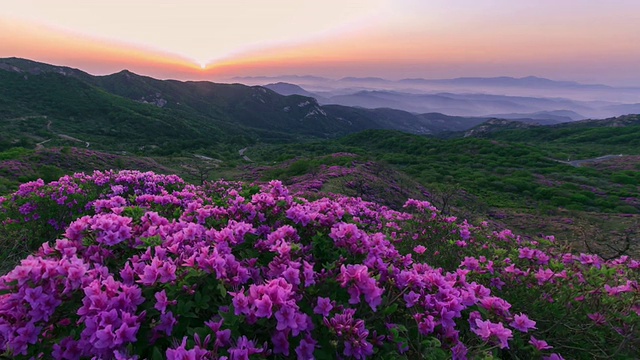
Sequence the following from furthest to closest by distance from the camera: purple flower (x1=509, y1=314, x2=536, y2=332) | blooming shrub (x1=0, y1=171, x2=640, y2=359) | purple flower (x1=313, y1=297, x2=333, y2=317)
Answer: purple flower (x1=509, y1=314, x2=536, y2=332) < purple flower (x1=313, y1=297, x2=333, y2=317) < blooming shrub (x1=0, y1=171, x2=640, y2=359)

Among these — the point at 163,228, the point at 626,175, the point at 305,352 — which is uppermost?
the point at 163,228

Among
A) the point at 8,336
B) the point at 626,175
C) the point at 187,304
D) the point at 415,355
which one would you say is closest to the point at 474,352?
the point at 415,355

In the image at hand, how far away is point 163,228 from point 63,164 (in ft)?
101

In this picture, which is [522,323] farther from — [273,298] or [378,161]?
[378,161]

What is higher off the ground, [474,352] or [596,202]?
[474,352]

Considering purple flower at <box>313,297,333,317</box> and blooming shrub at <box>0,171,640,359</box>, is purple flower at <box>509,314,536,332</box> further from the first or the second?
purple flower at <box>313,297,333,317</box>

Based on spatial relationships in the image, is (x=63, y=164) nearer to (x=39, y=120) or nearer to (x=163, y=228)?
(x=163, y=228)

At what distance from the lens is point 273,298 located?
2264mm

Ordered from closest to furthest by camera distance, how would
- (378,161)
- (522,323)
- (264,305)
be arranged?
(264,305), (522,323), (378,161)

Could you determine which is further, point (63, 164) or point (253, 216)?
point (63, 164)

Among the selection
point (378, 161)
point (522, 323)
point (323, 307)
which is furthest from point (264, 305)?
point (378, 161)

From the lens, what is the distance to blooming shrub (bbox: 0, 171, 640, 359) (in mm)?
2184

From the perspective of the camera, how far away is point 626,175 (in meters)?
48.9

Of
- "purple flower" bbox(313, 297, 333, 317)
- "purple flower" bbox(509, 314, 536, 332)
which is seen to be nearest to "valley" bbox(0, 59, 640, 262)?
"purple flower" bbox(509, 314, 536, 332)
